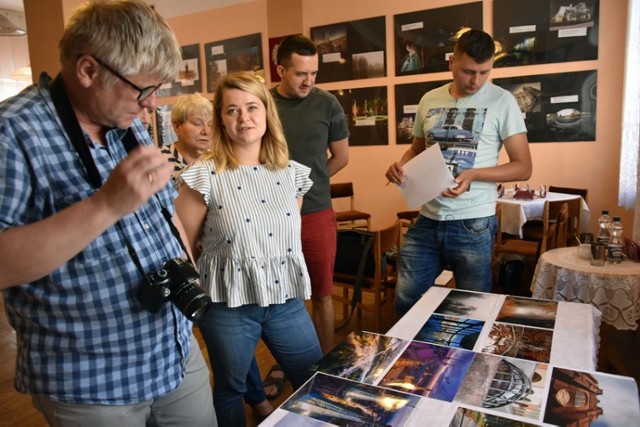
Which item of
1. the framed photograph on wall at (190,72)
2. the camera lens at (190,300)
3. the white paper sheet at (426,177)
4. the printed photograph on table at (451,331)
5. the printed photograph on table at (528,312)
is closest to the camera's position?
the camera lens at (190,300)

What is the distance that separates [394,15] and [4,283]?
5.09 m

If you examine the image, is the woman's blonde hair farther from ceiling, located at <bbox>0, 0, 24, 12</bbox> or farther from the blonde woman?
ceiling, located at <bbox>0, 0, 24, 12</bbox>

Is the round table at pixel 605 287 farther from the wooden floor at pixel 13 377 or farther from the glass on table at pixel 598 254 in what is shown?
the wooden floor at pixel 13 377

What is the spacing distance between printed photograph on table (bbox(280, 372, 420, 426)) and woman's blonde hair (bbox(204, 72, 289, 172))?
740mm

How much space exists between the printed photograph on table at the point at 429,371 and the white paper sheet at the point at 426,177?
2.59 feet

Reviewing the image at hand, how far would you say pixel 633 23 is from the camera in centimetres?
402

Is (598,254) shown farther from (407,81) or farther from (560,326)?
(407,81)

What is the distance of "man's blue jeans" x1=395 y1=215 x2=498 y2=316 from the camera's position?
1.94m

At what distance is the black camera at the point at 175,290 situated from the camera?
0.99 m

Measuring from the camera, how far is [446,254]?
2.00m

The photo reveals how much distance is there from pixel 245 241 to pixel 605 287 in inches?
76.9

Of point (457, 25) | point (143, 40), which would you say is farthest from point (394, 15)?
point (143, 40)

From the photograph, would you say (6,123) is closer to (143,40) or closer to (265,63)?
(143,40)

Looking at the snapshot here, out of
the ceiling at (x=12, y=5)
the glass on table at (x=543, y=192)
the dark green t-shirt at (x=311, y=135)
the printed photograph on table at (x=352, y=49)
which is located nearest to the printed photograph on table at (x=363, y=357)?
the dark green t-shirt at (x=311, y=135)
